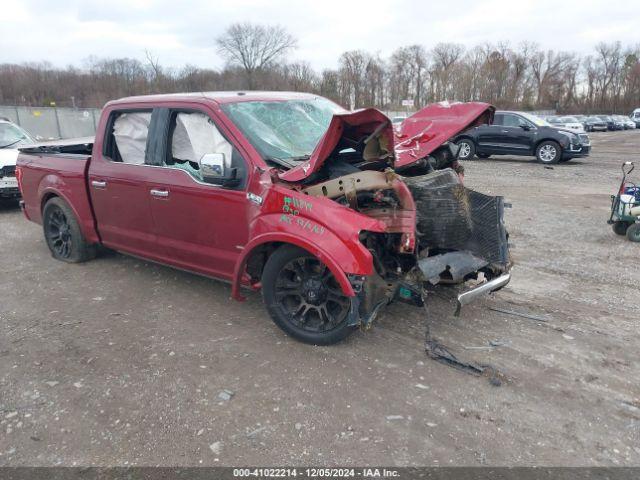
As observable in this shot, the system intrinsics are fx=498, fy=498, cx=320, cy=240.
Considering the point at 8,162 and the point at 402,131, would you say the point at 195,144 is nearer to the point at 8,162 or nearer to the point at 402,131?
the point at 402,131

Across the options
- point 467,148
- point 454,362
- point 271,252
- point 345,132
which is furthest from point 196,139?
point 467,148

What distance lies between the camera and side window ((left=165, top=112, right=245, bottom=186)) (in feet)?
13.4

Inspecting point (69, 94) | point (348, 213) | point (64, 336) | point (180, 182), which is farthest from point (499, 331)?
point (69, 94)

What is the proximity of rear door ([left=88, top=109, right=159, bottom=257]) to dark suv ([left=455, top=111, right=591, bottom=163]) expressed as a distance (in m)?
12.8

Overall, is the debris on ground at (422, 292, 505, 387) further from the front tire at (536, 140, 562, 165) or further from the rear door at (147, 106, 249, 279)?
the front tire at (536, 140, 562, 165)

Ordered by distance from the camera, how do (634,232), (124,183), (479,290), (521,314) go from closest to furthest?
(479,290)
(521,314)
(124,183)
(634,232)

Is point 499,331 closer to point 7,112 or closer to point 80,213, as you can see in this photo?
point 80,213

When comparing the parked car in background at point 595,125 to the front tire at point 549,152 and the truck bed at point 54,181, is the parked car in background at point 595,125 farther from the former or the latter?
the truck bed at point 54,181

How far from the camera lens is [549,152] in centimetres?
1622

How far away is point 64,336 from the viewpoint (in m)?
4.13

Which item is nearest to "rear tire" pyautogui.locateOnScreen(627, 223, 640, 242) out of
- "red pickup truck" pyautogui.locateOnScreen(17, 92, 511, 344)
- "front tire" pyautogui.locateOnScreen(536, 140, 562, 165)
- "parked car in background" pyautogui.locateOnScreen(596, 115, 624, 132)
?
"red pickup truck" pyautogui.locateOnScreen(17, 92, 511, 344)

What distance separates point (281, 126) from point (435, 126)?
1334 mm

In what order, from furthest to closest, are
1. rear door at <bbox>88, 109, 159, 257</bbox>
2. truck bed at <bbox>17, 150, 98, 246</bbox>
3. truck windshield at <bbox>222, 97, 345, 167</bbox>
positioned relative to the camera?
truck bed at <bbox>17, 150, 98, 246</bbox>, rear door at <bbox>88, 109, 159, 257</bbox>, truck windshield at <bbox>222, 97, 345, 167</bbox>

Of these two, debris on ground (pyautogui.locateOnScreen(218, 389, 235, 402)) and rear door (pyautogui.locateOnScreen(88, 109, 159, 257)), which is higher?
rear door (pyautogui.locateOnScreen(88, 109, 159, 257))
